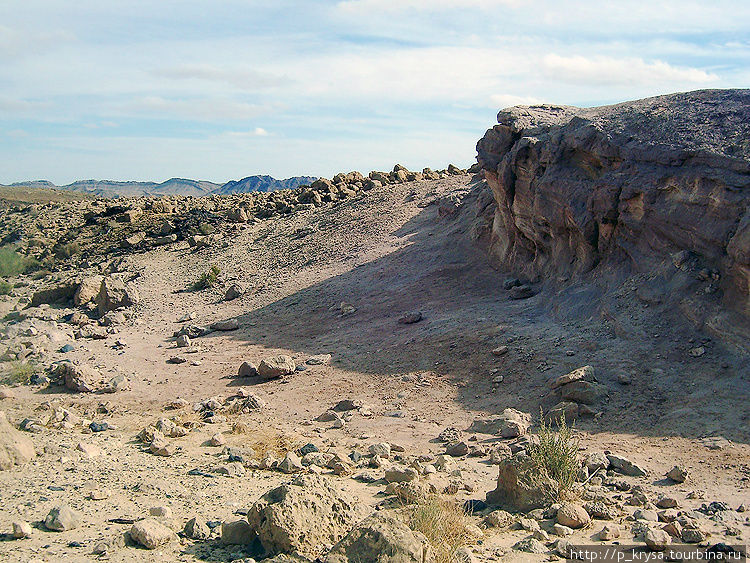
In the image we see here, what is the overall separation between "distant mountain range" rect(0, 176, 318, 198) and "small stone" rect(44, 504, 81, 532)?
242 feet

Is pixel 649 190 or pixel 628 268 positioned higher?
pixel 649 190

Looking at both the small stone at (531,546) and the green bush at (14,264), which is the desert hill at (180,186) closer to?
the green bush at (14,264)

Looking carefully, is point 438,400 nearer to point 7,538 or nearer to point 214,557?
point 214,557

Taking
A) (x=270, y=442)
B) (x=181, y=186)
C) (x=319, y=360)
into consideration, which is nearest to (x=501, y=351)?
(x=319, y=360)

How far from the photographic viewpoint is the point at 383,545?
3.69 metres

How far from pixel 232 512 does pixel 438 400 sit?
3627mm

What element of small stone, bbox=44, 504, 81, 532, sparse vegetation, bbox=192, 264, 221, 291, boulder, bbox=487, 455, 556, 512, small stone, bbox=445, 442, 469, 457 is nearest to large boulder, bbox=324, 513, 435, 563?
boulder, bbox=487, 455, 556, 512

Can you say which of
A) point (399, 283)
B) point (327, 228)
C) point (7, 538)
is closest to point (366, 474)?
point (7, 538)

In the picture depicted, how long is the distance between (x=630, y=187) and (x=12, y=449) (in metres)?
7.94

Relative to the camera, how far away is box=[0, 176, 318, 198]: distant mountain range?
10219cm

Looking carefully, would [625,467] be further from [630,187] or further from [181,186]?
[181,186]

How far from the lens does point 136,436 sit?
296 inches

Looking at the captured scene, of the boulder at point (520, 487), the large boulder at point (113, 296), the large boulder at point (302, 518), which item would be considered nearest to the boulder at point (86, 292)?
the large boulder at point (113, 296)

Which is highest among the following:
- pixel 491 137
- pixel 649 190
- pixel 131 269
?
pixel 491 137
